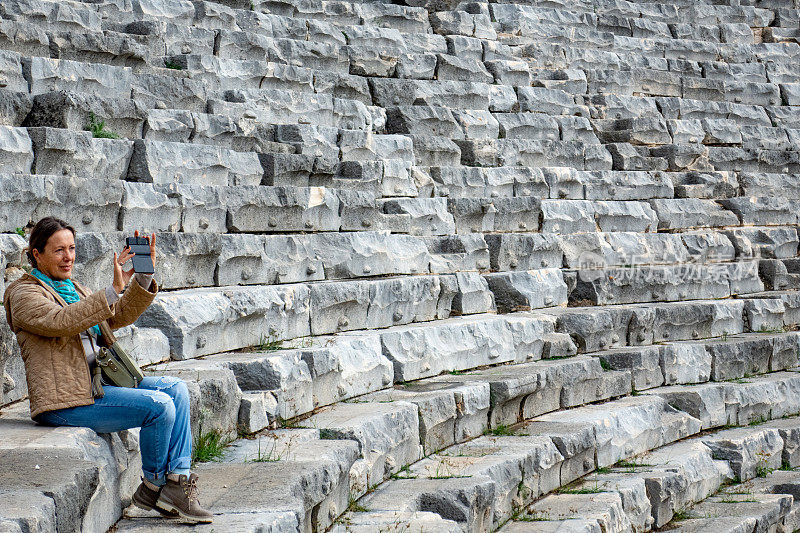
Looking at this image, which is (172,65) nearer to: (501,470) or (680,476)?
(501,470)

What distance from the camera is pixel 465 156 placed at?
1048 cm

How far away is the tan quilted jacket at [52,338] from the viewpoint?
3.78 metres

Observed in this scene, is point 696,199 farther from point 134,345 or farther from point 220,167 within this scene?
point 134,345

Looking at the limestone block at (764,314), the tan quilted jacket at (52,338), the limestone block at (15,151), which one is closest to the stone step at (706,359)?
the limestone block at (764,314)

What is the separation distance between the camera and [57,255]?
3.99 metres

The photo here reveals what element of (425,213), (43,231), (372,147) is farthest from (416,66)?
(43,231)

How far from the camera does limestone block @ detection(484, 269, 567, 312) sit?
8688mm

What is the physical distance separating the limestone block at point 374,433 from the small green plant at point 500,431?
34.1 inches

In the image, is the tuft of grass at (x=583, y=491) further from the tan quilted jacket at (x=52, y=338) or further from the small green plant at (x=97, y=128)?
the small green plant at (x=97, y=128)

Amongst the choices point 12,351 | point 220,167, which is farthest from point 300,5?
point 12,351

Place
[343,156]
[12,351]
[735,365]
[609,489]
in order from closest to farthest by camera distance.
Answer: [12,351]
[609,489]
[343,156]
[735,365]

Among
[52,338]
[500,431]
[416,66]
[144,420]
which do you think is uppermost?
[416,66]

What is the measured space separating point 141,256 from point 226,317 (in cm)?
194

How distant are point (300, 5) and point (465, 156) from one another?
113 inches
